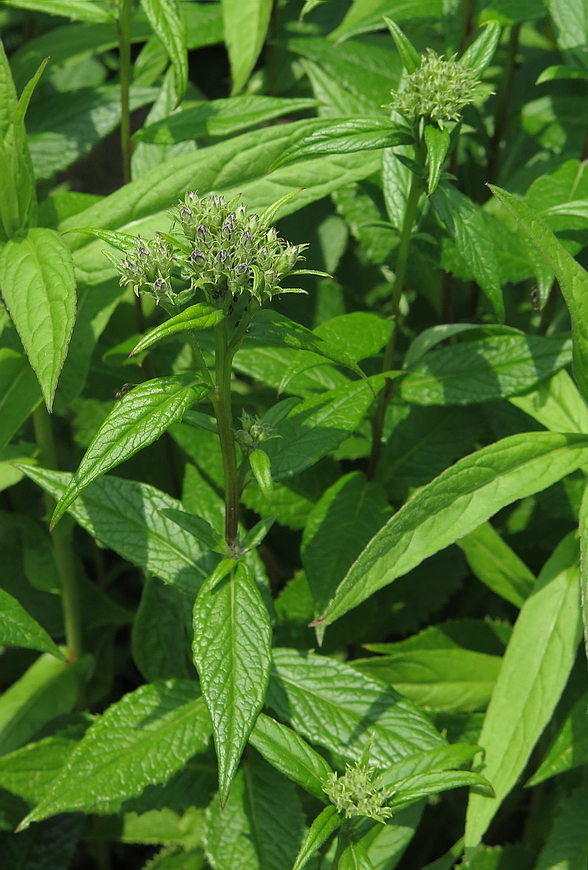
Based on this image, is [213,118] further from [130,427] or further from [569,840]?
[569,840]

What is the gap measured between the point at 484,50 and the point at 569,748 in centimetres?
145

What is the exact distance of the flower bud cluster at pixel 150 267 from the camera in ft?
4.09

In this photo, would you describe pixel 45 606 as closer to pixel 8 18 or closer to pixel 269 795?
pixel 269 795

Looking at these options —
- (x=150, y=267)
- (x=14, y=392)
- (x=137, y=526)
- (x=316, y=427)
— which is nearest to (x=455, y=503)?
(x=316, y=427)

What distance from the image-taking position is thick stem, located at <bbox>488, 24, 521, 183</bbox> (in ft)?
8.29

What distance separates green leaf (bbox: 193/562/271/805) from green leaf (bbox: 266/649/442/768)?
32 cm

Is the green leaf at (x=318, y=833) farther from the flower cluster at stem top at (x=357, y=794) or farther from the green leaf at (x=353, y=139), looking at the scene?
the green leaf at (x=353, y=139)

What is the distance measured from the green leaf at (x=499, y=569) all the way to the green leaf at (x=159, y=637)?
0.70 metres

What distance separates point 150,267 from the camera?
1259mm

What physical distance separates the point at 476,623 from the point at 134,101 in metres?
1.79

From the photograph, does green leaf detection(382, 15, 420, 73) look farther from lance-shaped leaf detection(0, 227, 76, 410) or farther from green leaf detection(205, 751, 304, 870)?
green leaf detection(205, 751, 304, 870)

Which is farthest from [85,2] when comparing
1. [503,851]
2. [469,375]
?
[503,851]

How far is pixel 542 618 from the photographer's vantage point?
177cm

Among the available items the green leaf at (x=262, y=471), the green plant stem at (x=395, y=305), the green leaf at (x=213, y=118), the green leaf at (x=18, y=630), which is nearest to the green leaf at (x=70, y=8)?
the green leaf at (x=213, y=118)
